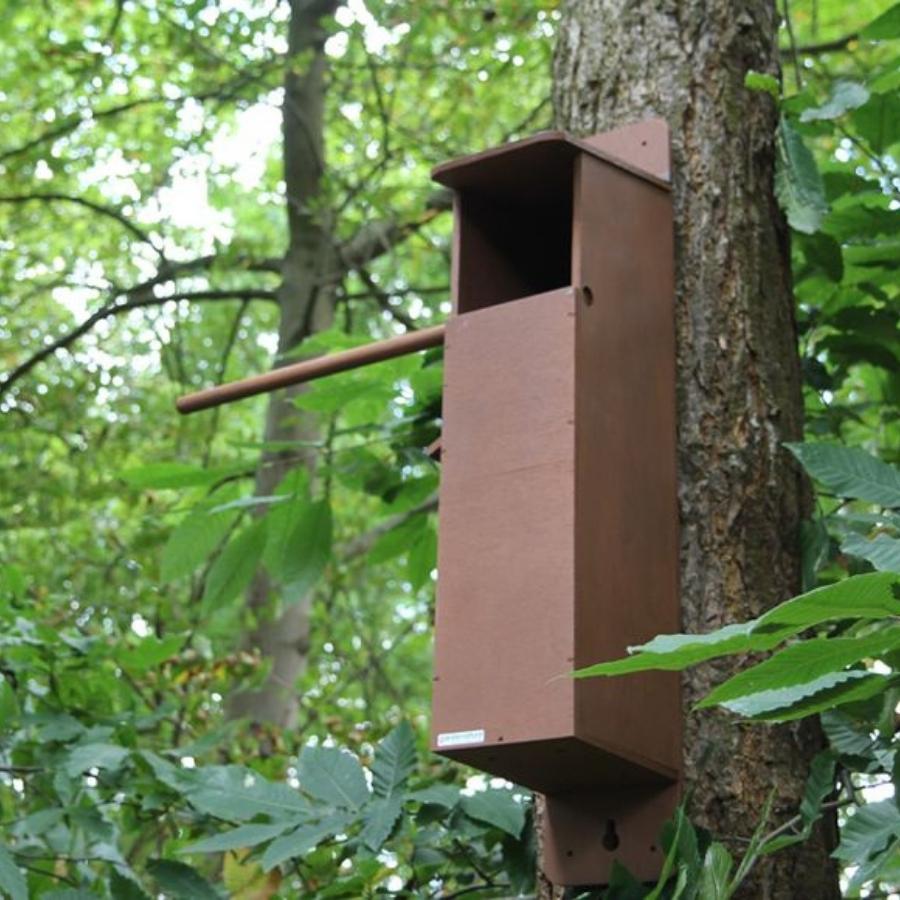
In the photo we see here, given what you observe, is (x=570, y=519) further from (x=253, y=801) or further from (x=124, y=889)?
(x=124, y=889)

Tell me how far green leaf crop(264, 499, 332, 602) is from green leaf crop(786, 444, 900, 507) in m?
1.11

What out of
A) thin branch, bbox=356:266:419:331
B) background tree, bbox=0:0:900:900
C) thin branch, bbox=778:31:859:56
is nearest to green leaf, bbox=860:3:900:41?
background tree, bbox=0:0:900:900

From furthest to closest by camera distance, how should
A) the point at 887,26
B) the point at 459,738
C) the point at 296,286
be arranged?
the point at 296,286 < the point at 887,26 < the point at 459,738

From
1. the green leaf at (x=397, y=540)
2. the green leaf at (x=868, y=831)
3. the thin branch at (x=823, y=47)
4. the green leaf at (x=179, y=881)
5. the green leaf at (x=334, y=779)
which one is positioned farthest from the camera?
the thin branch at (x=823, y=47)

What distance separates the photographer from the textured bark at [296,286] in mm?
5777

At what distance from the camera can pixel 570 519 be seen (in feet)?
7.27

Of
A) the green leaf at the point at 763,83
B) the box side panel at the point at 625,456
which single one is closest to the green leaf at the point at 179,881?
the box side panel at the point at 625,456

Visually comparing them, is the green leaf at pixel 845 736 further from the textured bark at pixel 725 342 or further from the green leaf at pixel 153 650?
the green leaf at pixel 153 650

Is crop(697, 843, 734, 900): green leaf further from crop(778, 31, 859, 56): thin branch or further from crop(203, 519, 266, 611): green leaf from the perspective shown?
crop(778, 31, 859, 56): thin branch

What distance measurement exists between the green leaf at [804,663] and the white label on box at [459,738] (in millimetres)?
573

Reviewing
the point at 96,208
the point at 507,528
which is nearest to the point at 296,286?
the point at 96,208

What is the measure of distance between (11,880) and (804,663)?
1.28m

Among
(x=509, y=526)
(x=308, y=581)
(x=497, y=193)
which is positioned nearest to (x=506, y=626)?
(x=509, y=526)

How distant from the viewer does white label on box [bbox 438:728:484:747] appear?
2170mm
